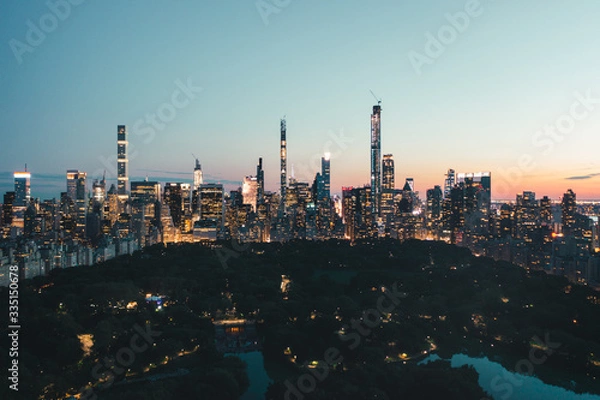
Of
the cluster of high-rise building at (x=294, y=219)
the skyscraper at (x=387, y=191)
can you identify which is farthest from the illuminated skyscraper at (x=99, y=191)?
the skyscraper at (x=387, y=191)

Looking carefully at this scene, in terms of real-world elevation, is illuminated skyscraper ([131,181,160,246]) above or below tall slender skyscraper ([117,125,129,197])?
below

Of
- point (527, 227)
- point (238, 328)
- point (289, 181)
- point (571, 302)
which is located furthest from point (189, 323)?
point (289, 181)

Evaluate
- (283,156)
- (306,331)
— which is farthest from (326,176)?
(306,331)

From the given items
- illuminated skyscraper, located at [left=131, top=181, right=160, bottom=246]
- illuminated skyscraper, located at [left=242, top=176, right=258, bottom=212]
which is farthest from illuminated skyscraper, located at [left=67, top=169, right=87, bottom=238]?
illuminated skyscraper, located at [left=242, top=176, right=258, bottom=212]

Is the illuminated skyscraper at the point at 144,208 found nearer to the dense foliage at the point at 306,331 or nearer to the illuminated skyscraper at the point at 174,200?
the illuminated skyscraper at the point at 174,200

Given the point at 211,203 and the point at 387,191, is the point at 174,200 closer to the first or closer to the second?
the point at 211,203

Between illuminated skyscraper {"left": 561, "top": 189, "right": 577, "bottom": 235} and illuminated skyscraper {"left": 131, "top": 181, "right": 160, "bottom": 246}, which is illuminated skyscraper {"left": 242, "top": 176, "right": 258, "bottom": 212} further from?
illuminated skyscraper {"left": 561, "top": 189, "right": 577, "bottom": 235}
